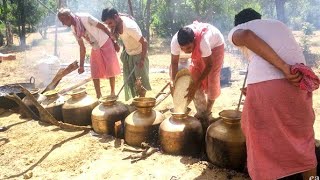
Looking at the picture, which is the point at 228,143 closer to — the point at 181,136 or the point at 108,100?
the point at 181,136

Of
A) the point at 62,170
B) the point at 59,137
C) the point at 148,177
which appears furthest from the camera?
the point at 59,137

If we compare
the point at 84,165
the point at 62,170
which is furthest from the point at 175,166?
the point at 62,170

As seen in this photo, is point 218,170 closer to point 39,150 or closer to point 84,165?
point 84,165

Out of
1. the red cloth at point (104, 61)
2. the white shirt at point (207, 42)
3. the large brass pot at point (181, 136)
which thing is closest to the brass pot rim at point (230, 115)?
the large brass pot at point (181, 136)

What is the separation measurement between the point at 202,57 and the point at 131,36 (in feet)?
6.83

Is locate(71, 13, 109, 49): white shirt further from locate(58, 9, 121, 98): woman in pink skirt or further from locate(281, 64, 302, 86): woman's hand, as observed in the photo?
locate(281, 64, 302, 86): woman's hand

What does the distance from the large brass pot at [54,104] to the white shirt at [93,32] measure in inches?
52.7

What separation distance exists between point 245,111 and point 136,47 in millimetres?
3865

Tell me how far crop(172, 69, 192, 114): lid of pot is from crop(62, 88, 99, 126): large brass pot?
1973 mm

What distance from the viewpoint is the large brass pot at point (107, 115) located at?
5.31m

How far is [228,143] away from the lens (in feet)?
12.3

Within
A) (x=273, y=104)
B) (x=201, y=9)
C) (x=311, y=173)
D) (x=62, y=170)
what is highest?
(x=201, y=9)

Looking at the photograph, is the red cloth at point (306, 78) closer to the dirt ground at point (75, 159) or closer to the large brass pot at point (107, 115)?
the dirt ground at point (75, 159)

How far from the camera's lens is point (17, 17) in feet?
70.2
